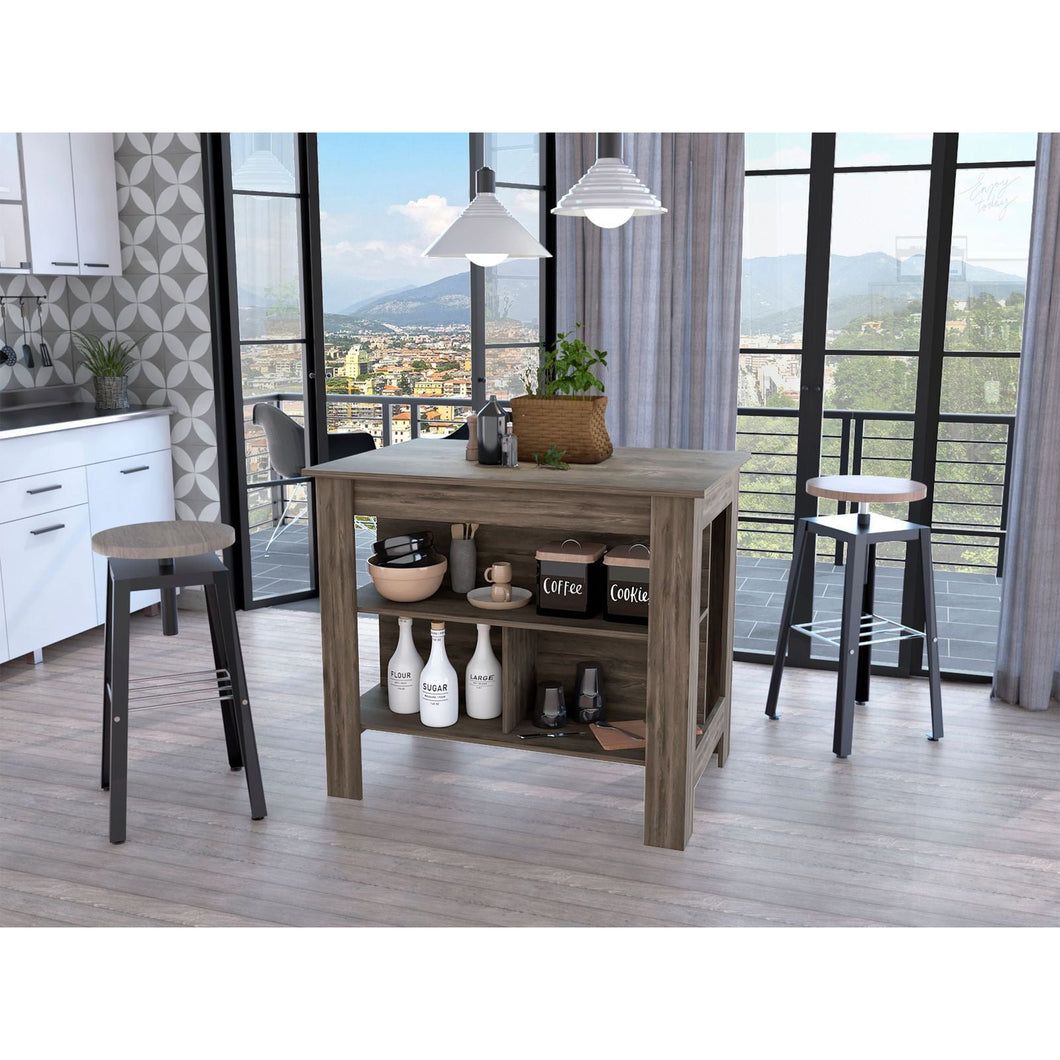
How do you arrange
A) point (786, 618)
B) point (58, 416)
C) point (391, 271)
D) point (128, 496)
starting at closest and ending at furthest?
point (786, 618)
point (58, 416)
point (128, 496)
point (391, 271)

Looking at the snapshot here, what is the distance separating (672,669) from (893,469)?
189 cm

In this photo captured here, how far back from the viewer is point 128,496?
15.1 ft

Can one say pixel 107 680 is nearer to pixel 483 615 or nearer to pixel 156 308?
pixel 483 615

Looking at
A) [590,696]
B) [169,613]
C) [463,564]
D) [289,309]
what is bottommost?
[590,696]

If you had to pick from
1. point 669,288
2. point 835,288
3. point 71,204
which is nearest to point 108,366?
point 71,204

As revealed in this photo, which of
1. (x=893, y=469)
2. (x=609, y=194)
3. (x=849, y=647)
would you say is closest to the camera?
(x=609, y=194)

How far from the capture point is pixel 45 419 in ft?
14.0

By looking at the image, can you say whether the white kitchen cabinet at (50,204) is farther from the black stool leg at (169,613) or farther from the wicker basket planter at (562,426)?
the wicker basket planter at (562,426)

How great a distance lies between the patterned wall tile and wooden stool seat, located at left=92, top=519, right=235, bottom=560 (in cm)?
196

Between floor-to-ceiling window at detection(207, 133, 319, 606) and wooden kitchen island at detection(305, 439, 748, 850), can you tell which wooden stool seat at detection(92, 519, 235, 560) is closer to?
wooden kitchen island at detection(305, 439, 748, 850)

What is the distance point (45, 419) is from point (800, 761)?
320 cm

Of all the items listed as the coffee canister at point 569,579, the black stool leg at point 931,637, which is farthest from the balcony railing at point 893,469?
the coffee canister at point 569,579

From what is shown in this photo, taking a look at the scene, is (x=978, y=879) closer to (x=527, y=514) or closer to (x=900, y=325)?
(x=527, y=514)
